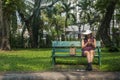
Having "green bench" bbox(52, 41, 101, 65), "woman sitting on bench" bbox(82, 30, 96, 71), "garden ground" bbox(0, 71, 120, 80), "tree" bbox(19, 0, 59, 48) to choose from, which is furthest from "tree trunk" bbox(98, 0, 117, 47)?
"garden ground" bbox(0, 71, 120, 80)

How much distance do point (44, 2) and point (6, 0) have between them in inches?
913

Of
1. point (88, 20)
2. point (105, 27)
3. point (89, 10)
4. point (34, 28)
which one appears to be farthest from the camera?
point (88, 20)

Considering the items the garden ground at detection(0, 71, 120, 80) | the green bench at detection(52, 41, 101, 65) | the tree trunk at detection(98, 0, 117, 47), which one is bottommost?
the garden ground at detection(0, 71, 120, 80)

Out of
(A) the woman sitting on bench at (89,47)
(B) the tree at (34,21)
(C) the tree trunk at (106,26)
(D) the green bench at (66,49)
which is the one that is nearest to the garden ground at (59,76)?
(A) the woman sitting on bench at (89,47)

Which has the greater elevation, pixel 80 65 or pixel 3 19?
pixel 3 19

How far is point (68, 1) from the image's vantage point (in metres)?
61.9

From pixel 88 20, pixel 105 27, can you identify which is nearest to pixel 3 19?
pixel 105 27

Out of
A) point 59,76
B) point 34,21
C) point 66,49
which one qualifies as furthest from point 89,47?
point 34,21

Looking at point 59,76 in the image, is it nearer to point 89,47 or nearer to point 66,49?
point 89,47

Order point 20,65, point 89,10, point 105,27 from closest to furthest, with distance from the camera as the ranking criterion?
point 20,65 < point 105,27 < point 89,10

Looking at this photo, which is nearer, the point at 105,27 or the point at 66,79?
the point at 66,79

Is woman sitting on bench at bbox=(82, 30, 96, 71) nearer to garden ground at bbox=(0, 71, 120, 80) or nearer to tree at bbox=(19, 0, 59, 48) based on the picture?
garden ground at bbox=(0, 71, 120, 80)

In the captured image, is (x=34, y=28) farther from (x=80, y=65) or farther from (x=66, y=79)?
(x=66, y=79)

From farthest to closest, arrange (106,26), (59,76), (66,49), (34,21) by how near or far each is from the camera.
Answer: (34,21)
(106,26)
(66,49)
(59,76)
